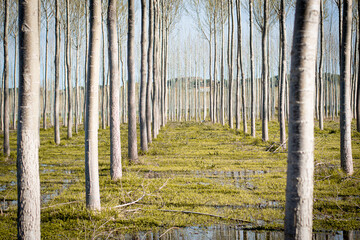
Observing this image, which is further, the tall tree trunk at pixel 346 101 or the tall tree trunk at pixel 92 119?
the tall tree trunk at pixel 346 101

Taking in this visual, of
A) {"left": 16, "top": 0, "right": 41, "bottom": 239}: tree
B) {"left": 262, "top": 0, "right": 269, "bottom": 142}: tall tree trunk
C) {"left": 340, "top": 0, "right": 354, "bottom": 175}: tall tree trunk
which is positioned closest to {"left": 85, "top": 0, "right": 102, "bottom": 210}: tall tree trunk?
{"left": 16, "top": 0, "right": 41, "bottom": 239}: tree

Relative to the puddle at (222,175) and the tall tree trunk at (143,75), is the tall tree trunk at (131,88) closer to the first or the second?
the tall tree trunk at (143,75)

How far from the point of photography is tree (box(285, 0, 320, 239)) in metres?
2.36

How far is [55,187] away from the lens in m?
6.04

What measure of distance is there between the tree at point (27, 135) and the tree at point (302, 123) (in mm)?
2419

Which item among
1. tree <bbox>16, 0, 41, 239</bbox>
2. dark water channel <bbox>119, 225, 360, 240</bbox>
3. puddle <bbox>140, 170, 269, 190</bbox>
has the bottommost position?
dark water channel <bbox>119, 225, 360, 240</bbox>

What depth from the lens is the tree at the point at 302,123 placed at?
2.36 m

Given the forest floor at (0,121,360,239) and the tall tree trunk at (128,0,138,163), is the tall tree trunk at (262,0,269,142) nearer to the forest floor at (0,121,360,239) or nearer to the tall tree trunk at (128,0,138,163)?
the forest floor at (0,121,360,239)

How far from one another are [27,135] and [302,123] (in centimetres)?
257

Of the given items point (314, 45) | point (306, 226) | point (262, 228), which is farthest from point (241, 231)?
point (314, 45)

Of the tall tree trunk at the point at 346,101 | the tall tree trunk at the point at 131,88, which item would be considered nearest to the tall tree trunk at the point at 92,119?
the tall tree trunk at the point at 131,88

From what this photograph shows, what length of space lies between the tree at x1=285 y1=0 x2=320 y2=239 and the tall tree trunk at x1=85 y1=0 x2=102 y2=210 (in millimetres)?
2863

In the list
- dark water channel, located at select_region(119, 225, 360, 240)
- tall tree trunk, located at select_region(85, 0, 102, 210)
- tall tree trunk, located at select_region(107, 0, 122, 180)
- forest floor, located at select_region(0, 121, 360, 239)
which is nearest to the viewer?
dark water channel, located at select_region(119, 225, 360, 240)

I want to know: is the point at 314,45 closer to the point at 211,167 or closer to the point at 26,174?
the point at 26,174
